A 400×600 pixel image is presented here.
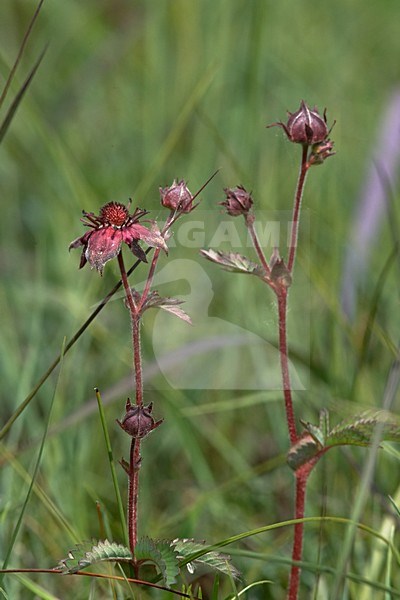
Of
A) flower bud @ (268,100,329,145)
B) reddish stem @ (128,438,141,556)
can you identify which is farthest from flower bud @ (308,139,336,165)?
reddish stem @ (128,438,141,556)

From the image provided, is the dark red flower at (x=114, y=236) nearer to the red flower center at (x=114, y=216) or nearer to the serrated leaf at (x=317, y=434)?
the red flower center at (x=114, y=216)

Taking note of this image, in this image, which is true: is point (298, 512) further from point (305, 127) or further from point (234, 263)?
point (305, 127)

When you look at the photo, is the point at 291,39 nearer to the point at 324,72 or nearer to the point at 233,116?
the point at 324,72

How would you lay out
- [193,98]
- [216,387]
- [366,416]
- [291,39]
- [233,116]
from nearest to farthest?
[366,416]
[193,98]
[216,387]
[233,116]
[291,39]

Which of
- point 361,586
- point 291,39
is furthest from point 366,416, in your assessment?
point 291,39

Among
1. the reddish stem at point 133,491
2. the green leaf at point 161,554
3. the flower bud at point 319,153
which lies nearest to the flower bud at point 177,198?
the flower bud at point 319,153
